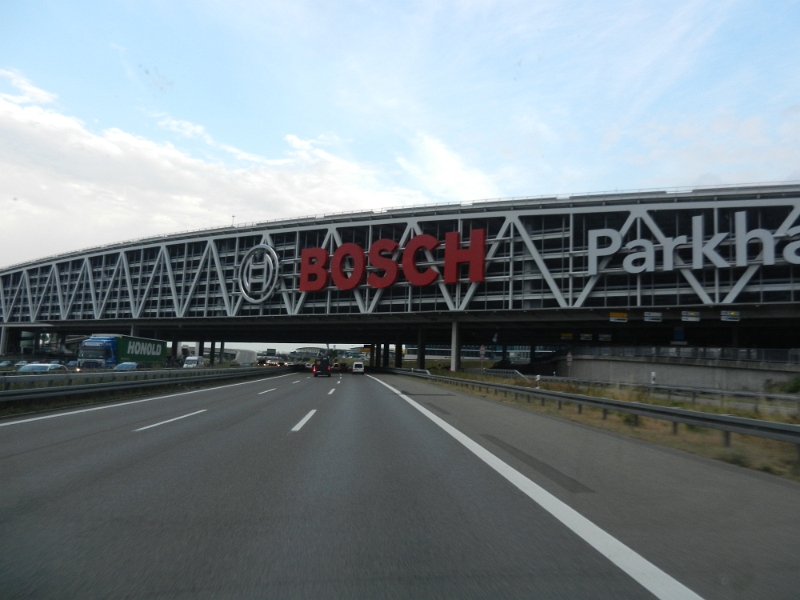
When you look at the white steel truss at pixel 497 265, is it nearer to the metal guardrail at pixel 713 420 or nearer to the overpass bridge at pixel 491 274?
the overpass bridge at pixel 491 274

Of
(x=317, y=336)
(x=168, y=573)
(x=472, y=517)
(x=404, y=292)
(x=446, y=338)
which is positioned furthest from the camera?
(x=317, y=336)

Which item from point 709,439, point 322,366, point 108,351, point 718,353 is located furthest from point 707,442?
point 108,351

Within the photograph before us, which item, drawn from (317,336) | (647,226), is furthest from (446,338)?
(647,226)

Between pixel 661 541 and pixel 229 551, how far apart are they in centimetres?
372

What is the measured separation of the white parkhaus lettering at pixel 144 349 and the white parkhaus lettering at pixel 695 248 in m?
40.5

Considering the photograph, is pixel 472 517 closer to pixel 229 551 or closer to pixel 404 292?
pixel 229 551

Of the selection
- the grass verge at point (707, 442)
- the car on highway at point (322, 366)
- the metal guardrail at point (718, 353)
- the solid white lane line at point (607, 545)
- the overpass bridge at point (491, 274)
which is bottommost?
the car on highway at point (322, 366)

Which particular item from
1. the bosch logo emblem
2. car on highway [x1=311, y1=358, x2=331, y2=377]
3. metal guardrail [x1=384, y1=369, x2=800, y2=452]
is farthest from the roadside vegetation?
the bosch logo emblem

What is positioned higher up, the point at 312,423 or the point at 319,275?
the point at 319,275

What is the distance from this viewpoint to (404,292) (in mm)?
65188

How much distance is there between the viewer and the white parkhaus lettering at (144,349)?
162 feet

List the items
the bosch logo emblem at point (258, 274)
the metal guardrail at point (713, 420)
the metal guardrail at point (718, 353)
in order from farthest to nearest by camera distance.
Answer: the bosch logo emblem at point (258, 274) → the metal guardrail at point (718, 353) → the metal guardrail at point (713, 420)

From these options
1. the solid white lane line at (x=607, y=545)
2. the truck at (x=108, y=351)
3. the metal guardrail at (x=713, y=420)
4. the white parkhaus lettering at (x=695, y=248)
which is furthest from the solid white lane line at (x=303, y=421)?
the white parkhaus lettering at (x=695, y=248)

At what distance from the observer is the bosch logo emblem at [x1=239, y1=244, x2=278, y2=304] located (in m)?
71.9
